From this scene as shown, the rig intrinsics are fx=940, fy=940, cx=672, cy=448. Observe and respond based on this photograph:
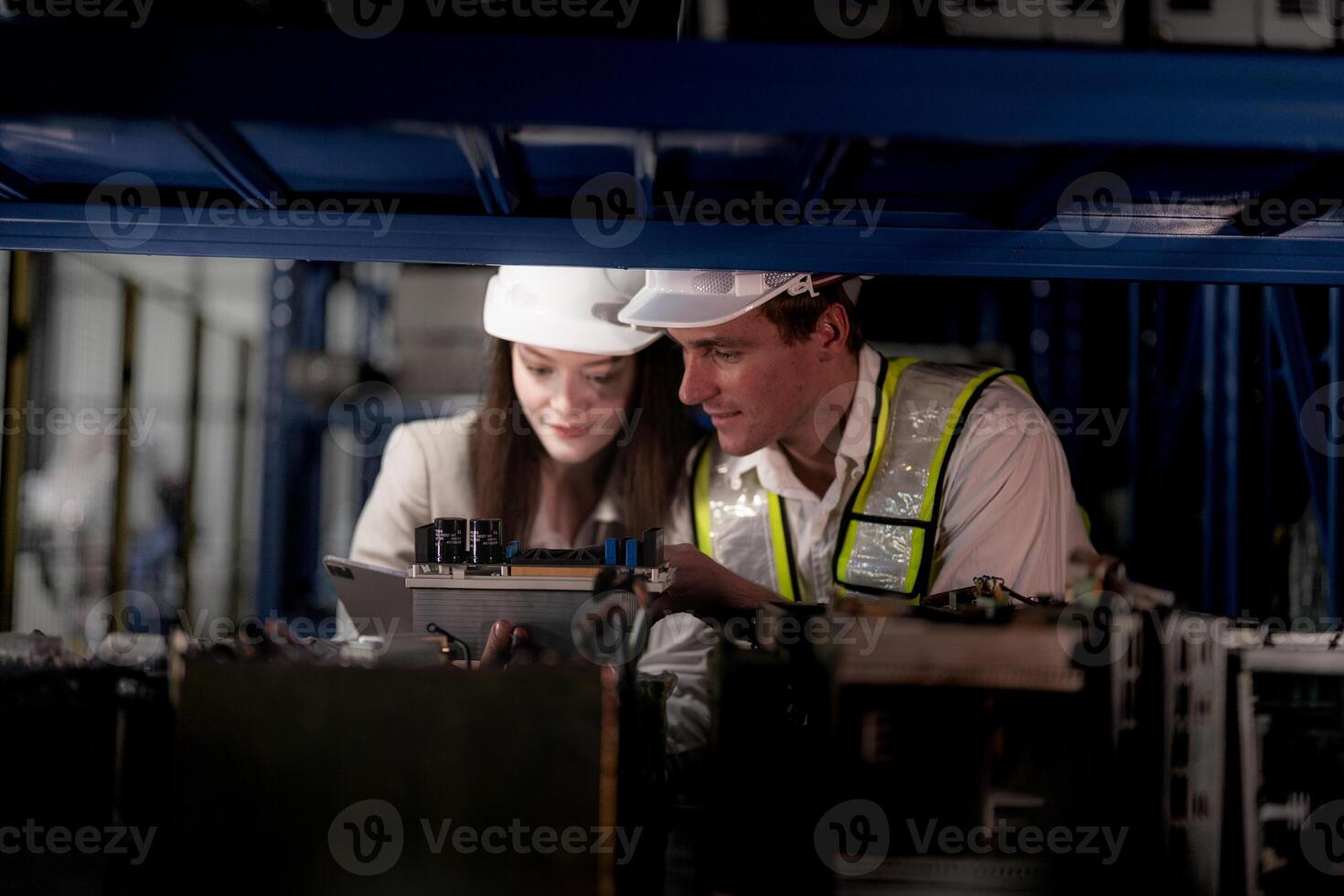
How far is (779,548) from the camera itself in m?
3.17

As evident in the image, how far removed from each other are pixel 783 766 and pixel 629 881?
30cm

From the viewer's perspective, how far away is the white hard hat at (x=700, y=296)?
280cm

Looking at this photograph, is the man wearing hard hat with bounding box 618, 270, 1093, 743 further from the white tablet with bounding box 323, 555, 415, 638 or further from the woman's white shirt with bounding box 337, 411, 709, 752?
the white tablet with bounding box 323, 555, 415, 638

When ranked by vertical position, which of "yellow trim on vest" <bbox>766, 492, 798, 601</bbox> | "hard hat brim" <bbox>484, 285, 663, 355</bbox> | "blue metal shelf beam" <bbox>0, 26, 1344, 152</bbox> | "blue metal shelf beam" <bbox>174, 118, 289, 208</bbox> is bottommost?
"yellow trim on vest" <bbox>766, 492, 798, 601</bbox>

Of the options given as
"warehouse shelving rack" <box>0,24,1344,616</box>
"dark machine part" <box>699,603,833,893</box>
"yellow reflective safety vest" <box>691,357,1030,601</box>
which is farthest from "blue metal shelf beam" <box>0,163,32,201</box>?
"yellow reflective safety vest" <box>691,357,1030,601</box>

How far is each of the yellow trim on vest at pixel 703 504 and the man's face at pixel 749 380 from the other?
278 millimetres

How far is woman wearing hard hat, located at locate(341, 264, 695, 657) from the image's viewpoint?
130 inches

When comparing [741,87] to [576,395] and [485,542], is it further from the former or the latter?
[576,395]

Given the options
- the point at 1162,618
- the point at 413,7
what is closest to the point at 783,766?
the point at 1162,618

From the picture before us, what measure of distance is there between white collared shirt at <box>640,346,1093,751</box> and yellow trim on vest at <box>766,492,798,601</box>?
3 cm

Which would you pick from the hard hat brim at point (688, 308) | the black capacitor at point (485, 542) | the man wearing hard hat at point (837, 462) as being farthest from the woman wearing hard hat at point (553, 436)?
the black capacitor at point (485, 542)

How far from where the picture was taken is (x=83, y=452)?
22.9ft

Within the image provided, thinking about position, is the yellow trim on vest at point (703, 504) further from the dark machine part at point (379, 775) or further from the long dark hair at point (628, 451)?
the dark machine part at point (379, 775)

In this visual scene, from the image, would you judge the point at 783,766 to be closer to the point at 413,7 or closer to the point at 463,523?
the point at 463,523
